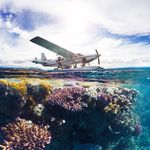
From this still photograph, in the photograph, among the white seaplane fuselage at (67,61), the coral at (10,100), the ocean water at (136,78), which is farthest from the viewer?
the ocean water at (136,78)

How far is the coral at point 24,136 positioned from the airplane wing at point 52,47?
8467 millimetres

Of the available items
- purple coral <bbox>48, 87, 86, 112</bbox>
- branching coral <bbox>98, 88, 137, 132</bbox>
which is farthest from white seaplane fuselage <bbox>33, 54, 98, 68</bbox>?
purple coral <bbox>48, 87, 86, 112</bbox>

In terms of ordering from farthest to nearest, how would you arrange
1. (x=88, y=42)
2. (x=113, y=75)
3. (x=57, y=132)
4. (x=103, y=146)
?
(x=113, y=75), (x=88, y=42), (x=103, y=146), (x=57, y=132)

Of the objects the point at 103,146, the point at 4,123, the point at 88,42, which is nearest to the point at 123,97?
the point at 103,146

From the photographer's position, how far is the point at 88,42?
2006 centimetres

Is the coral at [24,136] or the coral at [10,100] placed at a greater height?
the coral at [10,100]

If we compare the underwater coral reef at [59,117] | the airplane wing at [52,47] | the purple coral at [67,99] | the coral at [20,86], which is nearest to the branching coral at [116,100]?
the underwater coral reef at [59,117]

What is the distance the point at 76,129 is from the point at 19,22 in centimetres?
713

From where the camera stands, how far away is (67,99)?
519 inches

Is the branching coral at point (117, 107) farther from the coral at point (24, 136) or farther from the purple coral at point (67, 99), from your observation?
the coral at point (24, 136)

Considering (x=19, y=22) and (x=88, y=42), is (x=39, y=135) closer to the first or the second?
(x=19, y=22)

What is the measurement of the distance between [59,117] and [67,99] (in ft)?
3.08

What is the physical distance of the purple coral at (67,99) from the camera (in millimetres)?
12945

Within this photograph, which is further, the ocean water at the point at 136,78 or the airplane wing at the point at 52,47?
the ocean water at the point at 136,78
